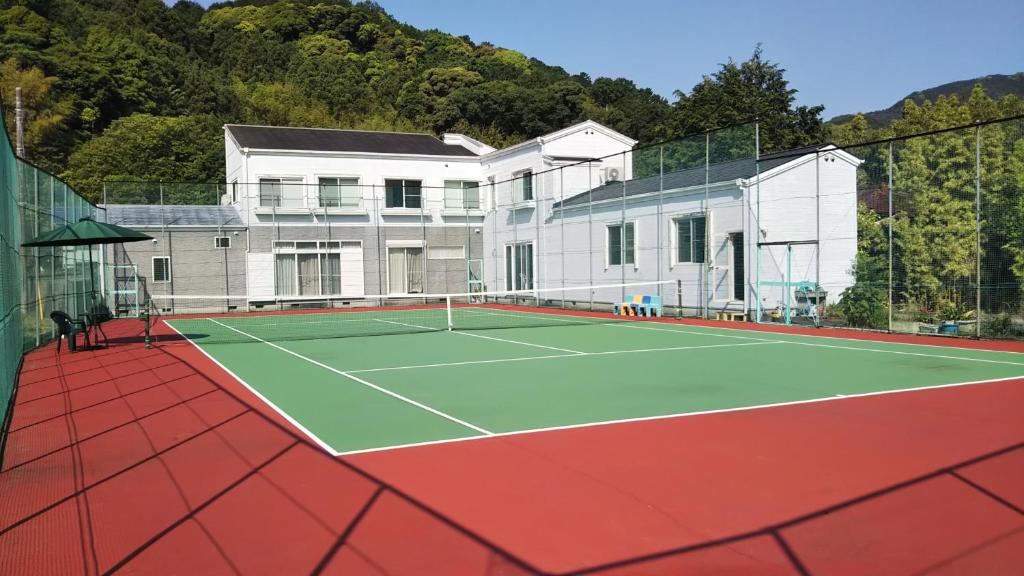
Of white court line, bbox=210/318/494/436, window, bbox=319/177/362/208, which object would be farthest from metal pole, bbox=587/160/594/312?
white court line, bbox=210/318/494/436

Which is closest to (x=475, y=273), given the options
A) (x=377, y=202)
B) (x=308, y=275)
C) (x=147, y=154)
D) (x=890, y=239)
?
(x=377, y=202)

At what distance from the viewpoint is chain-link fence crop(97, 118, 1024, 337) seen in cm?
1658

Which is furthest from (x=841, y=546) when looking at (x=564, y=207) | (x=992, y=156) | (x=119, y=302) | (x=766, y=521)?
(x=119, y=302)

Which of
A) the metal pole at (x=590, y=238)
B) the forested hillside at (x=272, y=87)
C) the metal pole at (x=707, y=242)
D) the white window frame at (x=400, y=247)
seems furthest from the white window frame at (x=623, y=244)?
the forested hillside at (x=272, y=87)

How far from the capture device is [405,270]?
35.5m

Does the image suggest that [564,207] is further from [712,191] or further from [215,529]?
[215,529]

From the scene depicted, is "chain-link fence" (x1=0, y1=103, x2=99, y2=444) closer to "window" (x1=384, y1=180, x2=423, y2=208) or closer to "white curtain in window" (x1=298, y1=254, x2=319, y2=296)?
"white curtain in window" (x1=298, y1=254, x2=319, y2=296)

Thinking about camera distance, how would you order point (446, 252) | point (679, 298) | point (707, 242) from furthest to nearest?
1. point (446, 252)
2. point (707, 242)
3. point (679, 298)

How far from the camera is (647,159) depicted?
26609mm

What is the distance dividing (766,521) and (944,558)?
3.43ft

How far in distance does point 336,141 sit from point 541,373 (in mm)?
26731

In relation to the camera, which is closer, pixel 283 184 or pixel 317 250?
pixel 283 184

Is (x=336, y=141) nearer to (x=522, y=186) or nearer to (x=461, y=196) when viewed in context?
(x=461, y=196)

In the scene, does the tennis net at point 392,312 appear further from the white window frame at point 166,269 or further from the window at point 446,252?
the window at point 446,252
